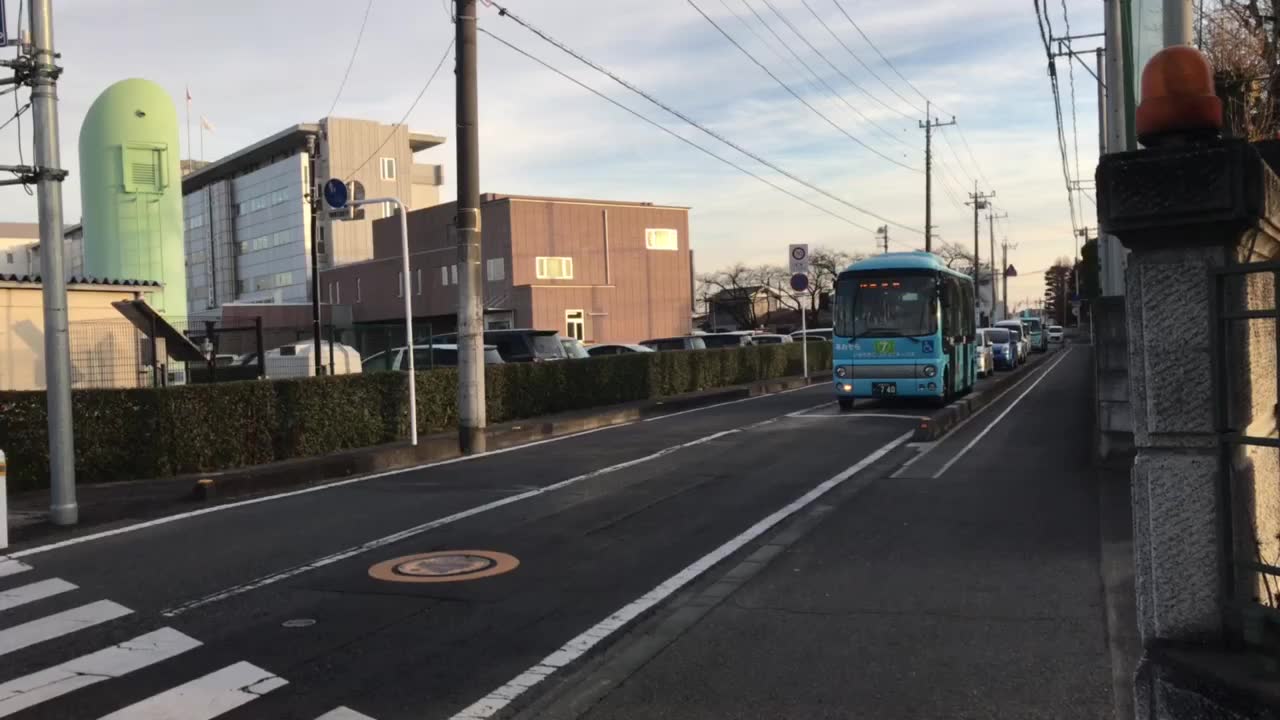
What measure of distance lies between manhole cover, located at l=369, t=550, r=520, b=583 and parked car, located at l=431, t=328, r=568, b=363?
1894 centimetres

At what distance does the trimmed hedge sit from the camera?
44.2 ft

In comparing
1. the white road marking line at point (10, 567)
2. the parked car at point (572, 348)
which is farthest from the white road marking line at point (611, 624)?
the parked car at point (572, 348)

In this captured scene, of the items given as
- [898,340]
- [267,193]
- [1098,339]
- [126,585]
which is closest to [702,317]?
[267,193]

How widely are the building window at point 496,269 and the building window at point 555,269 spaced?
6.34 ft

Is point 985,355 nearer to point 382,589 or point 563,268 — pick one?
point 563,268

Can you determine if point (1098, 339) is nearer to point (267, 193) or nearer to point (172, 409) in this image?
point (172, 409)

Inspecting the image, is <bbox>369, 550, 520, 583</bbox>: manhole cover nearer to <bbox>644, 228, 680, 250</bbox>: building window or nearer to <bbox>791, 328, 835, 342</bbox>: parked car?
<bbox>791, 328, 835, 342</bbox>: parked car

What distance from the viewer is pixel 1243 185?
352 cm

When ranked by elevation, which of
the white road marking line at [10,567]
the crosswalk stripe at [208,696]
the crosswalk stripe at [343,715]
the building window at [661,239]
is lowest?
the crosswalk stripe at [343,715]

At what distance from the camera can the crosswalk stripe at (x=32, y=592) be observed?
770 centimetres

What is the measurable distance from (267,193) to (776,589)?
9403 centimetres

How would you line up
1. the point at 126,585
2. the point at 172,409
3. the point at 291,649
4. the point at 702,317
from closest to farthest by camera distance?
the point at 291,649, the point at 126,585, the point at 172,409, the point at 702,317

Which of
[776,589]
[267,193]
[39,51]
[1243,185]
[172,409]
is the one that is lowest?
[776,589]

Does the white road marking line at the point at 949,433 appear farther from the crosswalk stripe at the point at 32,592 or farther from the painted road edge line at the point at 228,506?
the crosswalk stripe at the point at 32,592
